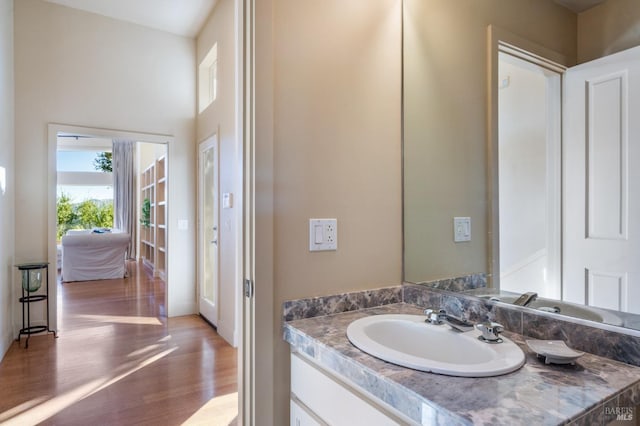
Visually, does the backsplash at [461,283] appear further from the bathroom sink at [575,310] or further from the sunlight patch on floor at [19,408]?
the sunlight patch on floor at [19,408]

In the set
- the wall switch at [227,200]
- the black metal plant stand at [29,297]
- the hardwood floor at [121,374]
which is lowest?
the hardwood floor at [121,374]

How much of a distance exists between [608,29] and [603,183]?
0.42 meters

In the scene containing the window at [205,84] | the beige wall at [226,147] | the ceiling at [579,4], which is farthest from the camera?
the window at [205,84]

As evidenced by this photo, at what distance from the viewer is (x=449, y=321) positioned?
1057mm

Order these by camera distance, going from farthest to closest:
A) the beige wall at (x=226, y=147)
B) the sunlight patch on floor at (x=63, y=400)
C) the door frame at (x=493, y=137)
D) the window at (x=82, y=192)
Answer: the window at (x=82, y=192), the beige wall at (x=226, y=147), the sunlight patch on floor at (x=63, y=400), the door frame at (x=493, y=137)

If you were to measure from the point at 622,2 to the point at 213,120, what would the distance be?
135 inches

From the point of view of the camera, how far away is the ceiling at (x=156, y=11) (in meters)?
3.60

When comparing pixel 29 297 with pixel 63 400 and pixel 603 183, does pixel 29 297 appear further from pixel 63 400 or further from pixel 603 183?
pixel 603 183

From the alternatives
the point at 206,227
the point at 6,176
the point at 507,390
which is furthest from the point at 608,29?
the point at 6,176

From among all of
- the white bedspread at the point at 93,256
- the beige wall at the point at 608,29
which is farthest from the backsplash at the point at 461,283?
the white bedspread at the point at 93,256

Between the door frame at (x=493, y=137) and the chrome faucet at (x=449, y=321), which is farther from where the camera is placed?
the door frame at (x=493, y=137)

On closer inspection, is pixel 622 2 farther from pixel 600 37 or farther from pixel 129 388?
pixel 129 388

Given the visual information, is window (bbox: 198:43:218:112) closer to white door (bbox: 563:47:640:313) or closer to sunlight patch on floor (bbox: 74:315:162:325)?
sunlight patch on floor (bbox: 74:315:162:325)

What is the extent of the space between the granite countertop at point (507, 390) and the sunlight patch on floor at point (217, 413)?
5.10 ft
